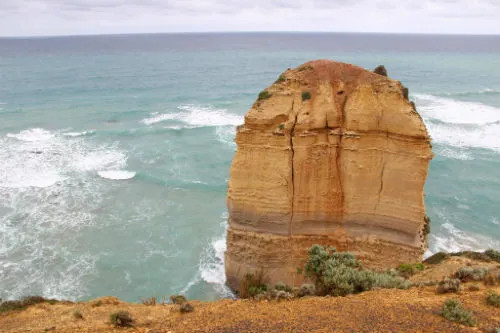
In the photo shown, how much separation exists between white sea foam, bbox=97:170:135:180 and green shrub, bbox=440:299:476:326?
22.6 meters

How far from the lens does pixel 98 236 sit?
1980 cm

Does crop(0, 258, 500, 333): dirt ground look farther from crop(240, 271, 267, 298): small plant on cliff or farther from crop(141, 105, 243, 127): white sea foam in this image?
crop(141, 105, 243, 127): white sea foam

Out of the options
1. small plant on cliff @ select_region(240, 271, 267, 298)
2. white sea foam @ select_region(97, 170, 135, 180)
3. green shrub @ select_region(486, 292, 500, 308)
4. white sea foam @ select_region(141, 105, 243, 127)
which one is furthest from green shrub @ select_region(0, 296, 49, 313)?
white sea foam @ select_region(141, 105, 243, 127)

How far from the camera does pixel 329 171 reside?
1317 centimetres

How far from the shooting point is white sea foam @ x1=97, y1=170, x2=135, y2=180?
26.9 meters

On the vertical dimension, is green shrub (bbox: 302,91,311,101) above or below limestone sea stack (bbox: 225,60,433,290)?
above

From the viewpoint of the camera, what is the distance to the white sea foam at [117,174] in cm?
2688

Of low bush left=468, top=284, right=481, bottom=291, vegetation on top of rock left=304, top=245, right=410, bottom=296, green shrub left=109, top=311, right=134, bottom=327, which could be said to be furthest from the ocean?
low bush left=468, top=284, right=481, bottom=291

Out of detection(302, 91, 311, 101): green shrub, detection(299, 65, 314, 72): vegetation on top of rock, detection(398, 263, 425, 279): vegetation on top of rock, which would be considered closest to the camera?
detection(398, 263, 425, 279): vegetation on top of rock

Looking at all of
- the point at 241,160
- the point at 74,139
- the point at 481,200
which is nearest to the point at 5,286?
the point at 241,160

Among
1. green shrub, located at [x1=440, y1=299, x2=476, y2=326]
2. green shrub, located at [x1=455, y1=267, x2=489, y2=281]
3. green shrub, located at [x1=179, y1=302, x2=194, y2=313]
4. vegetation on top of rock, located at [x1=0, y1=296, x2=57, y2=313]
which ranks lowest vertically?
vegetation on top of rock, located at [x1=0, y1=296, x2=57, y2=313]

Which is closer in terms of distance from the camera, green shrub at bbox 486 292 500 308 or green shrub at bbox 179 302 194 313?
green shrub at bbox 486 292 500 308

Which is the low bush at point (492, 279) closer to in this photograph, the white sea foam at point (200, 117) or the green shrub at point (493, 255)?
the green shrub at point (493, 255)

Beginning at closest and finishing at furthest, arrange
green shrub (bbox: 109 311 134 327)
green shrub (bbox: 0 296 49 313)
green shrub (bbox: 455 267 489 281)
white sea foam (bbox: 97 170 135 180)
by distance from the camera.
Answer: green shrub (bbox: 109 311 134 327) < green shrub (bbox: 455 267 489 281) < green shrub (bbox: 0 296 49 313) < white sea foam (bbox: 97 170 135 180)
